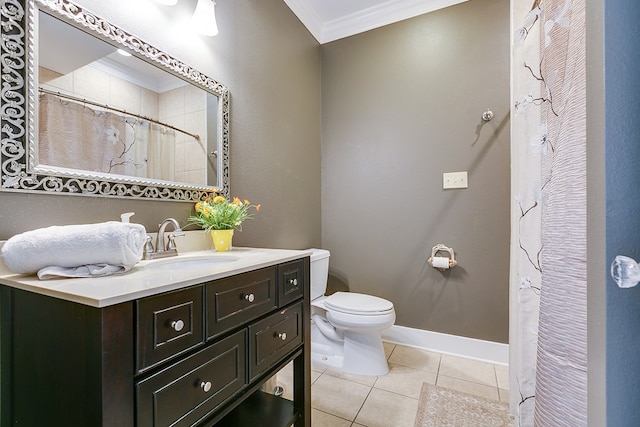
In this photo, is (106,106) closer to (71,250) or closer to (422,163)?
(71,250)

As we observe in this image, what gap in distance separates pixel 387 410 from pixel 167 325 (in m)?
1.32

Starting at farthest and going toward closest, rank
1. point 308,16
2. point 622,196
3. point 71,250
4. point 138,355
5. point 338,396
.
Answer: point 308,16 < point 338,396 < point 71,250 < point 138,355 < point 622,196

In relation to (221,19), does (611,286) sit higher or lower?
lower

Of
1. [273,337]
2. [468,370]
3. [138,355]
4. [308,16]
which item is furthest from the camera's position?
[308,16]

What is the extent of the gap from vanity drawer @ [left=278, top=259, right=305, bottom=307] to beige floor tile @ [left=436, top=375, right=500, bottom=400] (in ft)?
3.99

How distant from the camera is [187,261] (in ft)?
3.59

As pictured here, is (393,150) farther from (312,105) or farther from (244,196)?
(244,196)

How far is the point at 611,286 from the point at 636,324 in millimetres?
54

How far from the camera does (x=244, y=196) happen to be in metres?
1.63

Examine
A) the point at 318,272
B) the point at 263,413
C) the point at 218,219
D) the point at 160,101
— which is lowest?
the point at 263,413

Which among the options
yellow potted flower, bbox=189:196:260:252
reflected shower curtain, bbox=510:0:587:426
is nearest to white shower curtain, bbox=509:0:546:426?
reflected shower curtain, bbox=510:0:587:426

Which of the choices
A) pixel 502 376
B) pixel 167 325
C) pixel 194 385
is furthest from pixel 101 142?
pixel 502 376

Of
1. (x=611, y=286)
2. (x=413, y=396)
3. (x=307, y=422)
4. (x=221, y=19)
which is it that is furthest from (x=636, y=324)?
(x=221, y=19)

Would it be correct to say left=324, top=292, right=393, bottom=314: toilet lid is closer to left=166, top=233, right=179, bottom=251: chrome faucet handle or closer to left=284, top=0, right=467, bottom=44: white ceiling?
left=166, top=233, right=179, bottom=251: chrome faucet handle
